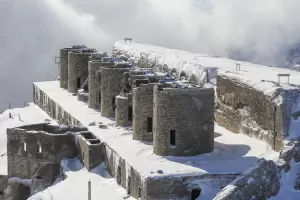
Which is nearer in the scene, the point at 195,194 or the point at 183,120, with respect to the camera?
the point at 195,194

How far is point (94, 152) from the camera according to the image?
3303 centimetres

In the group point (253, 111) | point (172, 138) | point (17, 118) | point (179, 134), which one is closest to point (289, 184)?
point (179, 134)

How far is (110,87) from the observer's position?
39250 millimetres

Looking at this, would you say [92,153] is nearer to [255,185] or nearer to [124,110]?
[124,110]

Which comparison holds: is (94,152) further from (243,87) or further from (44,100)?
(44,100)

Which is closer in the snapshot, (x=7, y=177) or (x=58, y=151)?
(x=58, y=151)

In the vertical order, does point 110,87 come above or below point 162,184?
above

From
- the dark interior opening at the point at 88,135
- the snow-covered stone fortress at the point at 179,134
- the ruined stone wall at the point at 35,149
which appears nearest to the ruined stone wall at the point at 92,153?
the snow-covered stone fortress at the point at 179,134

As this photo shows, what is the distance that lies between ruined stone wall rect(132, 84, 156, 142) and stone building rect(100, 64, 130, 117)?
553 centimetres

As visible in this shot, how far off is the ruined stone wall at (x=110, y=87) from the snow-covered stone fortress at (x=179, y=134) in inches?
2.1

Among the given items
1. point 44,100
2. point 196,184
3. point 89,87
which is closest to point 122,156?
point 196,184

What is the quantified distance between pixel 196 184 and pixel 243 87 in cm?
701

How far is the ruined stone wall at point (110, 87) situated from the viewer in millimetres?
39062

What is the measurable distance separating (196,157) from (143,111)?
441 centimetres
